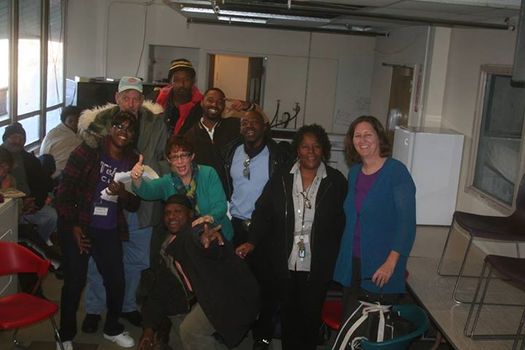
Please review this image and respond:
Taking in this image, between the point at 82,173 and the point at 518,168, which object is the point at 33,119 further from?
the point at 518,168

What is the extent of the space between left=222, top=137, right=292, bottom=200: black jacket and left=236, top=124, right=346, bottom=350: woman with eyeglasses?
0.66 feet

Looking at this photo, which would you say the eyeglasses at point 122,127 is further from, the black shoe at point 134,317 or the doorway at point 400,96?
the doorway at point 400,96

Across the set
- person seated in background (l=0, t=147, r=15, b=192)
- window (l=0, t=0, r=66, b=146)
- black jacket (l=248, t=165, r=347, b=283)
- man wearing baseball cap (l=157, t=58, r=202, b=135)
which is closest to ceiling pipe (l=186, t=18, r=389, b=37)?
window (l=0, t=0, r=66, b=146)

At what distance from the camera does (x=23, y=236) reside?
4453mm

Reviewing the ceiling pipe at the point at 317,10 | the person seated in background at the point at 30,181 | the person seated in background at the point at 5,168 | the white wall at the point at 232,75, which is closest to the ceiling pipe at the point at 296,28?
the white wall at the point at 232,75

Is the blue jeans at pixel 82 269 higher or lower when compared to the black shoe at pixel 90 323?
higher

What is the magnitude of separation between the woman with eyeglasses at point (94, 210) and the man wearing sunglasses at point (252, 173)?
61cm

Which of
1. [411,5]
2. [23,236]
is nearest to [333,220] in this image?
[411,5]

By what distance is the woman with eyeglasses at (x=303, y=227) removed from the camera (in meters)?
3.18

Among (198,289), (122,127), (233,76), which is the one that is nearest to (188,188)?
(122,127)

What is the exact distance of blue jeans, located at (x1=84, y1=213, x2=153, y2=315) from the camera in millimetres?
3883

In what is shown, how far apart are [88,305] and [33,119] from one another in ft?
11.6

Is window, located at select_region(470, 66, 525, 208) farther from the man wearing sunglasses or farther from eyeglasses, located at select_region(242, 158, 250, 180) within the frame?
eyeglasses, located at select_region(242, 158, 250, 180)

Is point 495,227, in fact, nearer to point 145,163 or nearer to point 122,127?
point 145,163
